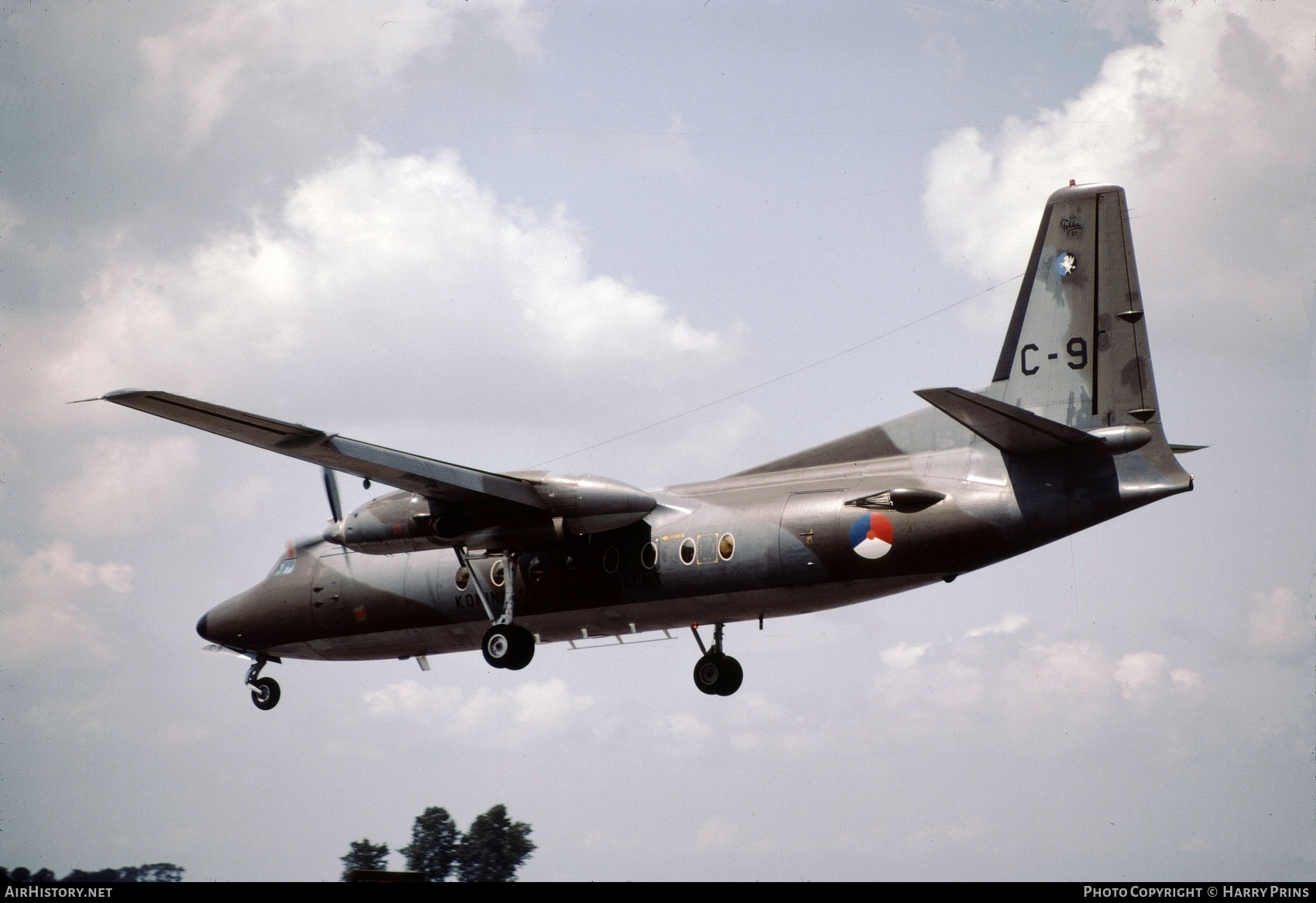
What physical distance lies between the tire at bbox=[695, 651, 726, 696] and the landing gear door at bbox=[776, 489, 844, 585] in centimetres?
521

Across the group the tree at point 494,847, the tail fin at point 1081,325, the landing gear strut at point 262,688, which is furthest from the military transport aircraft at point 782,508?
the tree at point 494,847

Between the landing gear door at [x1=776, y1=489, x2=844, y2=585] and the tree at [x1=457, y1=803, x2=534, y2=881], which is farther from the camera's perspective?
the tree at [x1=457, y1=803, x2=534, y2=881]

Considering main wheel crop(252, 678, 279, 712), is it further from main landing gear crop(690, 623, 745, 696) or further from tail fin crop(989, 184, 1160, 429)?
tail fin crop(989, 184, 1160, 429)

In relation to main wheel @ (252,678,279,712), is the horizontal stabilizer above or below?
above

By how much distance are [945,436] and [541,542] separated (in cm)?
754

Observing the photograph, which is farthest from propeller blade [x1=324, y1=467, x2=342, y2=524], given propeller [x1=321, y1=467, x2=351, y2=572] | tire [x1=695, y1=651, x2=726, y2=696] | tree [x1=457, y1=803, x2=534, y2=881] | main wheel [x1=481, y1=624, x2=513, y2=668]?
tree [x1=457, y1=803, x2=534, y2=881]

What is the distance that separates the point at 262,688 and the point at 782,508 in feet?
46.6

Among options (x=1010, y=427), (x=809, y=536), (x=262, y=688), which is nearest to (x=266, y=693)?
(x=262, y=688)

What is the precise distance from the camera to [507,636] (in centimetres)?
2519

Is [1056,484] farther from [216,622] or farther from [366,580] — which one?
[216,622]

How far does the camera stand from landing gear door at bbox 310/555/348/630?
28219 millimetres

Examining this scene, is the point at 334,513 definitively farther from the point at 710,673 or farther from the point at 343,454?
the point at 710,673

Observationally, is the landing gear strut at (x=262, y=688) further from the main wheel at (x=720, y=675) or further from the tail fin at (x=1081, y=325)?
the tail fin at (x=1081, y=325)
